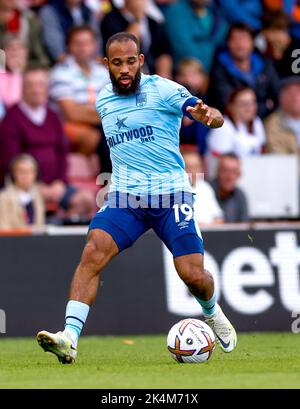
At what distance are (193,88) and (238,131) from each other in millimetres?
978

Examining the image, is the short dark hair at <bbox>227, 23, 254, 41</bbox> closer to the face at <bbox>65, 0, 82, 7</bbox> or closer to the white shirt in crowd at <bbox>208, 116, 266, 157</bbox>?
the white shirt in crowd at <bbox>208, 116, 266, 157</bbox>

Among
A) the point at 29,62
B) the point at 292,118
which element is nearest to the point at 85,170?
the point at 29,62

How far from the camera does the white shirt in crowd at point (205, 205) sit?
51.5ft

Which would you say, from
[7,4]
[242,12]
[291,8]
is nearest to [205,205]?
[7,4]

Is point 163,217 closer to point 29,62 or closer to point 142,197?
point 142,197

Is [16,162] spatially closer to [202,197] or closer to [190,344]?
[202,197]

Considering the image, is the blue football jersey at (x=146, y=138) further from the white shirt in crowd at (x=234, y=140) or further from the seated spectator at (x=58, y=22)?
the seated spectator at (x=58, y=22)

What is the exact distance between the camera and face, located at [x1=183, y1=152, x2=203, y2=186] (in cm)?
1576

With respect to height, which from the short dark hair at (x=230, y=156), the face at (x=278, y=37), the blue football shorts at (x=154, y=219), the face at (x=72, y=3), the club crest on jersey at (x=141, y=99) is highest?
the face at (x=72, y=3)

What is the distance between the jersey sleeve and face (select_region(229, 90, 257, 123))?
709 cm

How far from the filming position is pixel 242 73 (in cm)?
1905

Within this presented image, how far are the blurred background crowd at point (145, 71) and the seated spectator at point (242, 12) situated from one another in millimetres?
22

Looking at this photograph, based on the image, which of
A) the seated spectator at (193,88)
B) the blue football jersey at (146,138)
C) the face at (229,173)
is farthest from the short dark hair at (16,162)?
the blue football jersey at (146,138)

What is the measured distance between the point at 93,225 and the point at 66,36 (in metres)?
8.24
